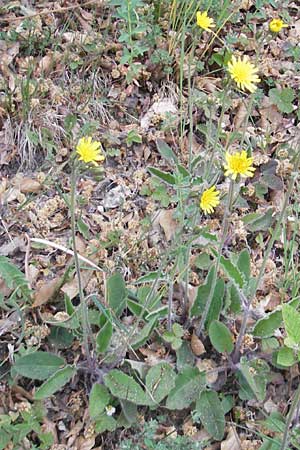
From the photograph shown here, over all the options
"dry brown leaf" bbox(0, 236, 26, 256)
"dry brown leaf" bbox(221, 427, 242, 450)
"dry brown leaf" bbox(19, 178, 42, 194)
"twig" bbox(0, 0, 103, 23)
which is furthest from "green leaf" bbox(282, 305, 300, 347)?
"twig" bbox(0, 0, 103, 23)

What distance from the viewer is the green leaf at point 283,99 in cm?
296

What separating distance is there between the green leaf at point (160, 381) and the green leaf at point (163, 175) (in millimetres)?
735

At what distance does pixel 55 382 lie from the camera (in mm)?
2027

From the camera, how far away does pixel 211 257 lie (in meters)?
2.47

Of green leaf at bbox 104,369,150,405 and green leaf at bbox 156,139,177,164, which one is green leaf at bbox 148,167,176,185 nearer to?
green leaf at bbox 156,139,177,164

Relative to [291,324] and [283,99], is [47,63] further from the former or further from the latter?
[291,324]

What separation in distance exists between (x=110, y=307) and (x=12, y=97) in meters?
1.04

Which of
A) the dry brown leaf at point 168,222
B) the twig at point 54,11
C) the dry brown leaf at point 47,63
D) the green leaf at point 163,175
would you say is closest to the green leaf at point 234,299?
the dry brown leaf at point 168,222

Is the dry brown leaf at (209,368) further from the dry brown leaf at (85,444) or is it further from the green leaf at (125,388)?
the dry brown leaf at (85,444)

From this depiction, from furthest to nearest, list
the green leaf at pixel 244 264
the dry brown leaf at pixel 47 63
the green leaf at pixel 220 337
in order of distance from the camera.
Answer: the dry brown leaf at pixel 47 63 → the green leaf at pixel 244 264 → the green leaf at pixel 220 337

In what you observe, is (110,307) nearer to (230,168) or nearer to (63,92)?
(230,168)

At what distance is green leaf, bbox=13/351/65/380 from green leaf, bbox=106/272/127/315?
254mm

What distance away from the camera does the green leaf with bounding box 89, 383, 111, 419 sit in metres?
2.01

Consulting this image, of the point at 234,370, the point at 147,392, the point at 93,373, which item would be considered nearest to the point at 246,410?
the point at 234,370
